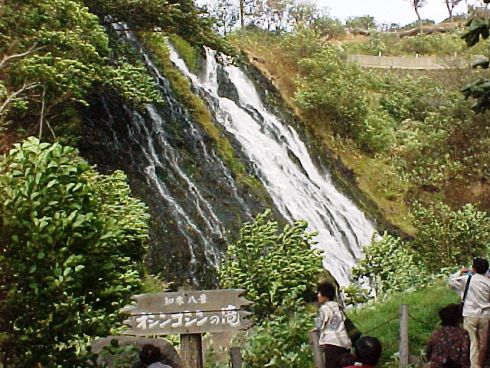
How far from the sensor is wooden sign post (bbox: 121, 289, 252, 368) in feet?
18.1

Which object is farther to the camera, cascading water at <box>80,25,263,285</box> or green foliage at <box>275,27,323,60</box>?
green foliage at <box>275,27,323,60</box>

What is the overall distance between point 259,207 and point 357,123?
31.6ft

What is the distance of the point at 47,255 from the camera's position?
4.43 meters

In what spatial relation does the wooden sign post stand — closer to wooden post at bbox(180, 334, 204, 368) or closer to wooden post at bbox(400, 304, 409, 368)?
wooden post at bbox(180, 334, 204, 368)

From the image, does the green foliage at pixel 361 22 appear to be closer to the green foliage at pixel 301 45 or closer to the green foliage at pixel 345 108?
the green foliage at pixel 301 45

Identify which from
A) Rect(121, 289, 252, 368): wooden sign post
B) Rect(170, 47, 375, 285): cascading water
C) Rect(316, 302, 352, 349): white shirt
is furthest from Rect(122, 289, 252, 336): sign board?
Rect(170, 47, 375, 285): cascading water

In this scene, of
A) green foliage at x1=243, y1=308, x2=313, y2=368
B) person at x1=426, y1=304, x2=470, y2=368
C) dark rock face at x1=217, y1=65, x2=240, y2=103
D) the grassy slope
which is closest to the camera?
person at x1=426, y1=304, x2=470, y2=368

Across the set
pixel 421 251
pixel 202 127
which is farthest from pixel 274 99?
pixel 421 251

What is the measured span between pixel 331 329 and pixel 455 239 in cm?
884

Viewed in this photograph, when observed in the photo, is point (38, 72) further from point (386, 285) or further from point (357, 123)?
point (357, 123)

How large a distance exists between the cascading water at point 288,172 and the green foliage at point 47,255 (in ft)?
38.6

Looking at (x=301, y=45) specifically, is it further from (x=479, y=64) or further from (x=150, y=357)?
(x=150, y=357)

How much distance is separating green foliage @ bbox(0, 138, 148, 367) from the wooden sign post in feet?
2.21

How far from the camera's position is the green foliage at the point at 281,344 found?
23.8ft
